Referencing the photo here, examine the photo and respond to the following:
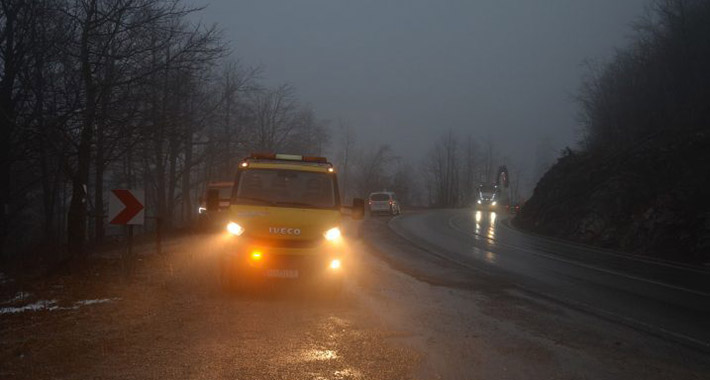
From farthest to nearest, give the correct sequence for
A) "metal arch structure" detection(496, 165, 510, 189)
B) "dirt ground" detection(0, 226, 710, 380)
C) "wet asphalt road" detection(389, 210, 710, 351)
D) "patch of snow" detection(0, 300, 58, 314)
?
"metal arch structure" detection(496, 165, 510, 189)
"wet asphalt road" detection(389, 210, 710, 351)
"patch of snow" detection(0, 300, 58, 314)
"dirt ground" detection(0, 226, 710, 380)

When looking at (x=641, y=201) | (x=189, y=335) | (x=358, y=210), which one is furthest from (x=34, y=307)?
(x=641, y=201)

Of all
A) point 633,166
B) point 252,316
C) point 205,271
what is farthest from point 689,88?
point 252,316

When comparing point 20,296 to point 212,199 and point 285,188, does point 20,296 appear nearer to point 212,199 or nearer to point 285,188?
point 212,199

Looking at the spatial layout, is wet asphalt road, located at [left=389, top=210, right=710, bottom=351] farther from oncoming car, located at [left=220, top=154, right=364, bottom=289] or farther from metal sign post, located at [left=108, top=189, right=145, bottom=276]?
metal sign post, located at [left=108, top=189, right=145, bottom=276]

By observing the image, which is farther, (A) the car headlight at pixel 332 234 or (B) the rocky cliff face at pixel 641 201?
(B) the rocky cliff face at pixel 641 201

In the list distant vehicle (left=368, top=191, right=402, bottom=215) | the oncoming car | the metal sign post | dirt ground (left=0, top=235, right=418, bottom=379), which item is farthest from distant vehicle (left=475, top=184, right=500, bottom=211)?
the oncoming car

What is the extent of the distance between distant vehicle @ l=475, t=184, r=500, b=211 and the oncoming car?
69.7 metres

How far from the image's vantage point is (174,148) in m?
33.3

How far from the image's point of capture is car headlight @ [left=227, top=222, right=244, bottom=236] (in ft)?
32.3

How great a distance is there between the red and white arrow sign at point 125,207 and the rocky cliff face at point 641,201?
56.8ft

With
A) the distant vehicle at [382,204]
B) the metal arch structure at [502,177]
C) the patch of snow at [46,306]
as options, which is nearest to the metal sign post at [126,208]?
the patch of snow at [46,306]

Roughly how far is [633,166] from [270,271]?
24.4 m

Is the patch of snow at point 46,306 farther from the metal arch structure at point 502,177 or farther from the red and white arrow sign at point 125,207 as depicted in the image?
the metal arch structure at point 502,177

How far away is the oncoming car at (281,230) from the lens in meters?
9.73
